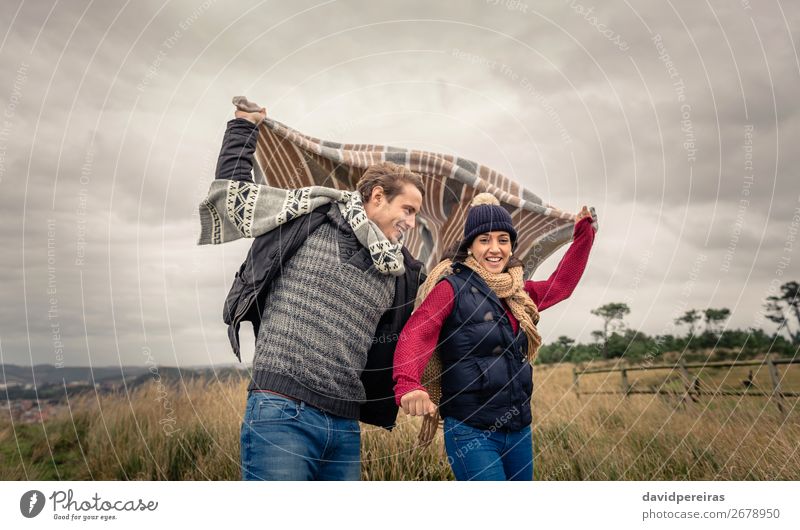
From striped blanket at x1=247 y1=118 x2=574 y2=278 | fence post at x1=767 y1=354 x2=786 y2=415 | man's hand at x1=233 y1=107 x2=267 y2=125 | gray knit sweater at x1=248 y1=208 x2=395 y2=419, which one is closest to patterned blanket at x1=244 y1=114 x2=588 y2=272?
striped blanket at x1=247 y1=118 x2=574 y2=278

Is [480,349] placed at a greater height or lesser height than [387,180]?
lesser

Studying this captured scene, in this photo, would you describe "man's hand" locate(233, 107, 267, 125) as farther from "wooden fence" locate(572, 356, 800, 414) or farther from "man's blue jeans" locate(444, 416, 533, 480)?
"wooden fence" locate(572, 356, 800, 414)

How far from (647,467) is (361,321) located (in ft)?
8.30

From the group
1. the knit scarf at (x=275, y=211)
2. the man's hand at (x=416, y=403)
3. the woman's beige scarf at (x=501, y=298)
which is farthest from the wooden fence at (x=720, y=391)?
the knit scarf at (x=275, y=211)

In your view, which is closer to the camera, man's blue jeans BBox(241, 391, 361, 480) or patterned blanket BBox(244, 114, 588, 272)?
man's blue jeans BBox(241, 391, 361, 480)

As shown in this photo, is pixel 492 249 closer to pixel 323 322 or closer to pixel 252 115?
pixel 323 322

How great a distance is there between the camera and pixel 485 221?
291 centimetres

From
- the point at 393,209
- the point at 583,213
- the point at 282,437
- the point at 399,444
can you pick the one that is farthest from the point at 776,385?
the point at 282,437

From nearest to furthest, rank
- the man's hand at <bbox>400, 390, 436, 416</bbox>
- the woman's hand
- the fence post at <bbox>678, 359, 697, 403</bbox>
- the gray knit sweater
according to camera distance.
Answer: the gray knit sweater → the man's hand at <bbox>400, 390, 436, 416</bbox> → the woman's hand → the fence post at <bbox>678, 359, 697, 403</bbox>

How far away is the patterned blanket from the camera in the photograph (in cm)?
320

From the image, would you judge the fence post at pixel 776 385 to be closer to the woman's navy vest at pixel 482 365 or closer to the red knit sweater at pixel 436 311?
the red knit sweater at pixel 436 311

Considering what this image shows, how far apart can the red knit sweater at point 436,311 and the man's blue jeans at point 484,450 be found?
0.90ft

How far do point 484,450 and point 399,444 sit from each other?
150 cm
